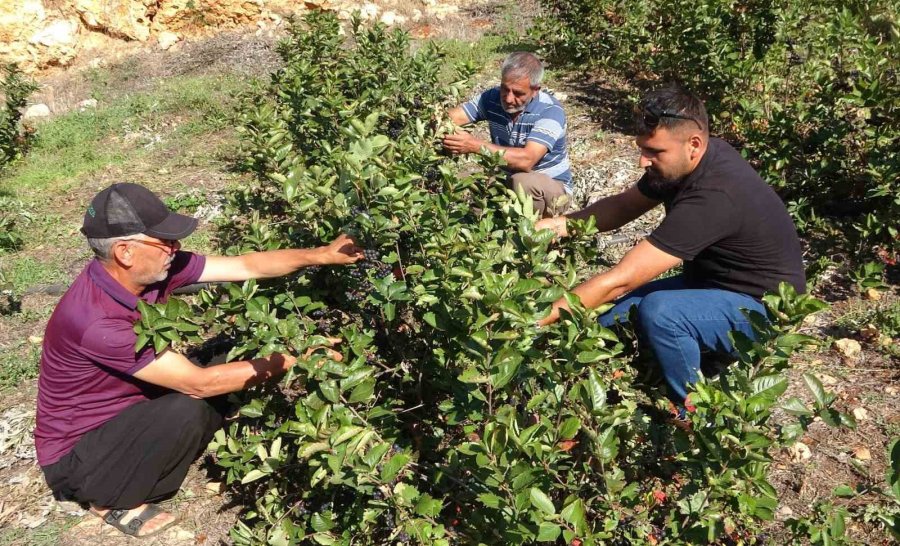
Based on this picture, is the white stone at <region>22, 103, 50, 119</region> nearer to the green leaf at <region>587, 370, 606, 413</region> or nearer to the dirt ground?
the dirt ground

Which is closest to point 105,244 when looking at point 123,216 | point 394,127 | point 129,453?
point 123,216

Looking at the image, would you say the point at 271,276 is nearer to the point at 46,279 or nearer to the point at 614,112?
the point at 46,279

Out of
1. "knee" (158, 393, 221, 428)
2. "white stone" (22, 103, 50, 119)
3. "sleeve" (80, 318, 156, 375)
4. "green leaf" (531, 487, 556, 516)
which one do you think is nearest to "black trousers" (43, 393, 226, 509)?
"knee" (158, 393, 221, 428)

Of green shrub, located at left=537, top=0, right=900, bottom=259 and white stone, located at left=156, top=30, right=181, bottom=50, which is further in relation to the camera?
white stone, located at left=156, top=30, right=181, bottom=50

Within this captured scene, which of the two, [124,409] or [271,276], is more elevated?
[271,276]

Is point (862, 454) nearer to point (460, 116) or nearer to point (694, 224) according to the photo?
point (694, 224)

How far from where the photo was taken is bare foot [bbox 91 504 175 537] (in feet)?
9.29

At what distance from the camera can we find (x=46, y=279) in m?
4.81

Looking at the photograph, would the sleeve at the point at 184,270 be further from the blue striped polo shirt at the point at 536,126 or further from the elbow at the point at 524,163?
the blue striped polo shirt at the point at 536,126

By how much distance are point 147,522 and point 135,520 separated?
0.05 meters

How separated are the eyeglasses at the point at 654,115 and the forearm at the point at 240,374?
66.1 inches

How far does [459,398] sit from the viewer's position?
216cm

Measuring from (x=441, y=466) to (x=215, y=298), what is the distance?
42.4 inches

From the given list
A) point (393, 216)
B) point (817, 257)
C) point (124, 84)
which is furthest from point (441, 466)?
point (124, 84)
